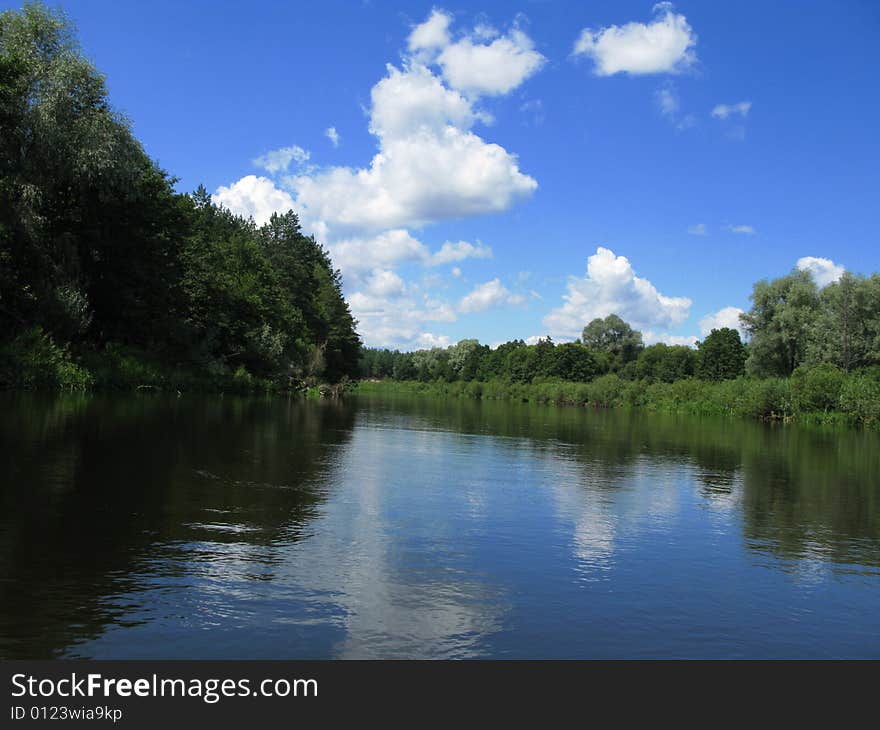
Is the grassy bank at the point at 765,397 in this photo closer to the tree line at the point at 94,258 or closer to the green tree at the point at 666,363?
the green tree at the point at 666,363

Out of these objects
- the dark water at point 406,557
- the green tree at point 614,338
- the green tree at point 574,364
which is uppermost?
the green tree at point 614,338

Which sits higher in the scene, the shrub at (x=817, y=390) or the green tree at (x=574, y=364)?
the green tree at (x=574, y=364)

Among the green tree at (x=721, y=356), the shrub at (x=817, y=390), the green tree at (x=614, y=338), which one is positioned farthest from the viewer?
the green tree at (x=614, y=338)

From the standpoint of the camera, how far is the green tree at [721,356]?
126062mm

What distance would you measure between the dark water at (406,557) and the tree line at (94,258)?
20.7 metres

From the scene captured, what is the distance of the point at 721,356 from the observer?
12750 cm

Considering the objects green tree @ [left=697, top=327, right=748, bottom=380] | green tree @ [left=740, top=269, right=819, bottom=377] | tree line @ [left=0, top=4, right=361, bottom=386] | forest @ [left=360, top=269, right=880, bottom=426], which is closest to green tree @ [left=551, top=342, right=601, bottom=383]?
forest @ [left=360, top=269, right=880, bottom=426]

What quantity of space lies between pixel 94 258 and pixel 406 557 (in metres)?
41.9

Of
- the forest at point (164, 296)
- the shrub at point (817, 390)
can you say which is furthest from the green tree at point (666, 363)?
the shrub at point (817, 390)

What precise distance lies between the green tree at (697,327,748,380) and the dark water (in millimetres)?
114327

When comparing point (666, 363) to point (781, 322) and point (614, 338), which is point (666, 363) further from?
point (781, 322)

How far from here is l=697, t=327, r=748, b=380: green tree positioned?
4963 inches

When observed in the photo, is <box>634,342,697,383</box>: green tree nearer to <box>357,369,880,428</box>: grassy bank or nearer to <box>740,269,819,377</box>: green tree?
<box>357,369,880,428</box>: grassy bank

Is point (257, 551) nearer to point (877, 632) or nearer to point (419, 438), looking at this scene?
point (877, 632)
